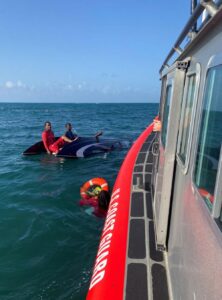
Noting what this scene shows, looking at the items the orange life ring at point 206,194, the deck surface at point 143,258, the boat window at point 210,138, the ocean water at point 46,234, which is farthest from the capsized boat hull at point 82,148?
the orange life ring at point 206,194

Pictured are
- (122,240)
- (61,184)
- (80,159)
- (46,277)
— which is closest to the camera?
(122,240)

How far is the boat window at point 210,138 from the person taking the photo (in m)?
1.48

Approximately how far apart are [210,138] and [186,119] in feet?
2.77

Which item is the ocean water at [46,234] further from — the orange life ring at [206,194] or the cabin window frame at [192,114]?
the orange life ring at [206,194]

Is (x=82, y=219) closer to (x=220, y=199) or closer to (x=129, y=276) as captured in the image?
(x=129, y=276)

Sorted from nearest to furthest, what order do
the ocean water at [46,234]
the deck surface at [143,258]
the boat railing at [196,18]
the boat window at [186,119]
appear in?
the boat railing at [196,18], the boat window at [186,119], the deck surface at [143,258], the ocean water at [46,234]

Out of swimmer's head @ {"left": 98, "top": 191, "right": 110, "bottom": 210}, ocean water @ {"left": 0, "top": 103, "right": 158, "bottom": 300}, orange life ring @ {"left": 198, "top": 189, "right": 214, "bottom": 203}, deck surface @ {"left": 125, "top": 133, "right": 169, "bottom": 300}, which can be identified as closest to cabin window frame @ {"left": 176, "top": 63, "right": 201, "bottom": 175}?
orange life ring @ {"left": 198, "top": 189, "right": 214, "bottom": 203}

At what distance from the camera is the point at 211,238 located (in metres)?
1.42

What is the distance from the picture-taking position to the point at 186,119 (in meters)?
2.44

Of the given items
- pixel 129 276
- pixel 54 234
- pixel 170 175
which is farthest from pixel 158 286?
pixel 54 234

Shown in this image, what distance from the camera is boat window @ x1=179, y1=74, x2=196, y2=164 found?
2.30 m

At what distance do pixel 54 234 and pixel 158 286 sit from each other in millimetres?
3526

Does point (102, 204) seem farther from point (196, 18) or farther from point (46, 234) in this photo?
point (196, 18)

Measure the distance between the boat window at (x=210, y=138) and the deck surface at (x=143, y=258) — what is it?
57.7 inches
